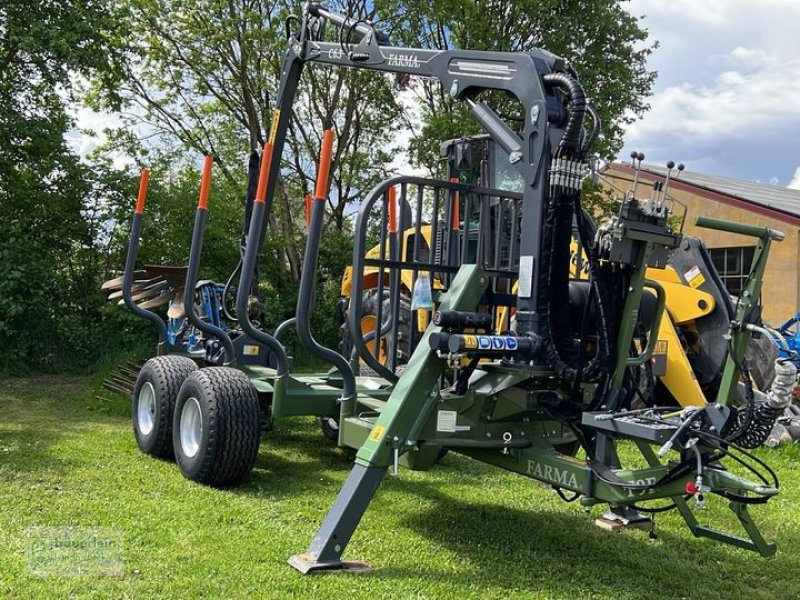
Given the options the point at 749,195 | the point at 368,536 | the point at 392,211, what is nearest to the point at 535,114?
the point at 392,211

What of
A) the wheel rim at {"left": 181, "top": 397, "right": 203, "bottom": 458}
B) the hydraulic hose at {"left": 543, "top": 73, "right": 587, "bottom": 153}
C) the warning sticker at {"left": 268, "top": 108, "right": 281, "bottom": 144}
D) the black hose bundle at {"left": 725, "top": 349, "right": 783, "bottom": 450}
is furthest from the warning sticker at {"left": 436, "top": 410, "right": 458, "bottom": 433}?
the warning sticker at {"left": 268, "top": 108, "right": 281, "bottom": 144}

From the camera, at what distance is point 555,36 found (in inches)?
578

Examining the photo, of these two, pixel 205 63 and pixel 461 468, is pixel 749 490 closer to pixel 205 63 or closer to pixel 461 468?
pixel 461 468

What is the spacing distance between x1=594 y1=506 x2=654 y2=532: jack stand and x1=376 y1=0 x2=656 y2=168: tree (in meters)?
10.2

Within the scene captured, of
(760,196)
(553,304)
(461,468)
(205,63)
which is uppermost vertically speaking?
(205,63)

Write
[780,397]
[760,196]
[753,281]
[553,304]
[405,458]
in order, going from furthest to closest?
[760,196], [405,458], [553,304], [753,281], [780,397]

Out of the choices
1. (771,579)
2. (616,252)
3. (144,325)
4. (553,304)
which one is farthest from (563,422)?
(144,325)

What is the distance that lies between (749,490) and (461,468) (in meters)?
3.13

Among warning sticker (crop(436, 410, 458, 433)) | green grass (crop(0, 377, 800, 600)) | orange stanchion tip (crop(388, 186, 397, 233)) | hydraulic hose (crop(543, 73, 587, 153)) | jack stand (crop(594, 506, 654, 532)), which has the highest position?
hydraulic hose (crop(543, 73, 587, 153))

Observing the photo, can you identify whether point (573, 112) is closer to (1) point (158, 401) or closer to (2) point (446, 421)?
(2) point (446, 421)

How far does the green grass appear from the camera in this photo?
379 cm

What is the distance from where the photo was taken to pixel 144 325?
12250 millimetres

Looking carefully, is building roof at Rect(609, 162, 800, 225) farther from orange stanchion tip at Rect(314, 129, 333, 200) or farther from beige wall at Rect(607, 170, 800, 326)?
orange stanchion tip at Rect(314, 129, 333, 200)

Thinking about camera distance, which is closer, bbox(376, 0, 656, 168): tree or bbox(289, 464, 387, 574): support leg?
→ bbox(289, 464, 387, 574): support leg
